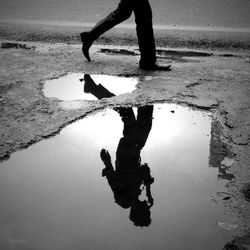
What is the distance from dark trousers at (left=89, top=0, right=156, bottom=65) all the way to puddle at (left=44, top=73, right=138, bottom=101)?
464 mm

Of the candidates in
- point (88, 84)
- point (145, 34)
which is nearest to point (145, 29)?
point (145, 34)

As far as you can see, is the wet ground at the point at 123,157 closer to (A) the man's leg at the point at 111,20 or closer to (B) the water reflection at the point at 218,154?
(B) the water reflection at the point at 218,154

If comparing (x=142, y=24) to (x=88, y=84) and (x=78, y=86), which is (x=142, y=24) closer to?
Result: (x=88, y=84)

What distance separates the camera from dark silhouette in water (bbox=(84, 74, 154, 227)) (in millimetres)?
1771

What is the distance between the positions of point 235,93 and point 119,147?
5.20 feet

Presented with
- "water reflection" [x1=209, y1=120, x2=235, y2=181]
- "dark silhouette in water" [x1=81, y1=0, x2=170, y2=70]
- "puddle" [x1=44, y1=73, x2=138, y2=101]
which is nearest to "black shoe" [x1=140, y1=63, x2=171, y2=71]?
"dark silhouette in water" [x1=81, y1=0, x2=170, y2=70]

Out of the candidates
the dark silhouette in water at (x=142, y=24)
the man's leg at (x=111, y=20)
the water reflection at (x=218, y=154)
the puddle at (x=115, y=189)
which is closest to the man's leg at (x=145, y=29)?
the dark silhouette in water at (x=142, y=24)

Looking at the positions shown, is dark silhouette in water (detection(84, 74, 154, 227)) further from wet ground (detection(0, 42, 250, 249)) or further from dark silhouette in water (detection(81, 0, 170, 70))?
dark silhouette in water (detection(81, 0, 170, 70))

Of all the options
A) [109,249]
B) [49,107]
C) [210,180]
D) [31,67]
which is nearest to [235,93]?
[210,180]

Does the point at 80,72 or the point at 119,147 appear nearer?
the point at 119,147

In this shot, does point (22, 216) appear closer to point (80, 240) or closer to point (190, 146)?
point (80, 240)

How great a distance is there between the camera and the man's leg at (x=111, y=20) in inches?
149

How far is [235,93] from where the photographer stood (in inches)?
125

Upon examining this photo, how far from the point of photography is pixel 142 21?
379cm
